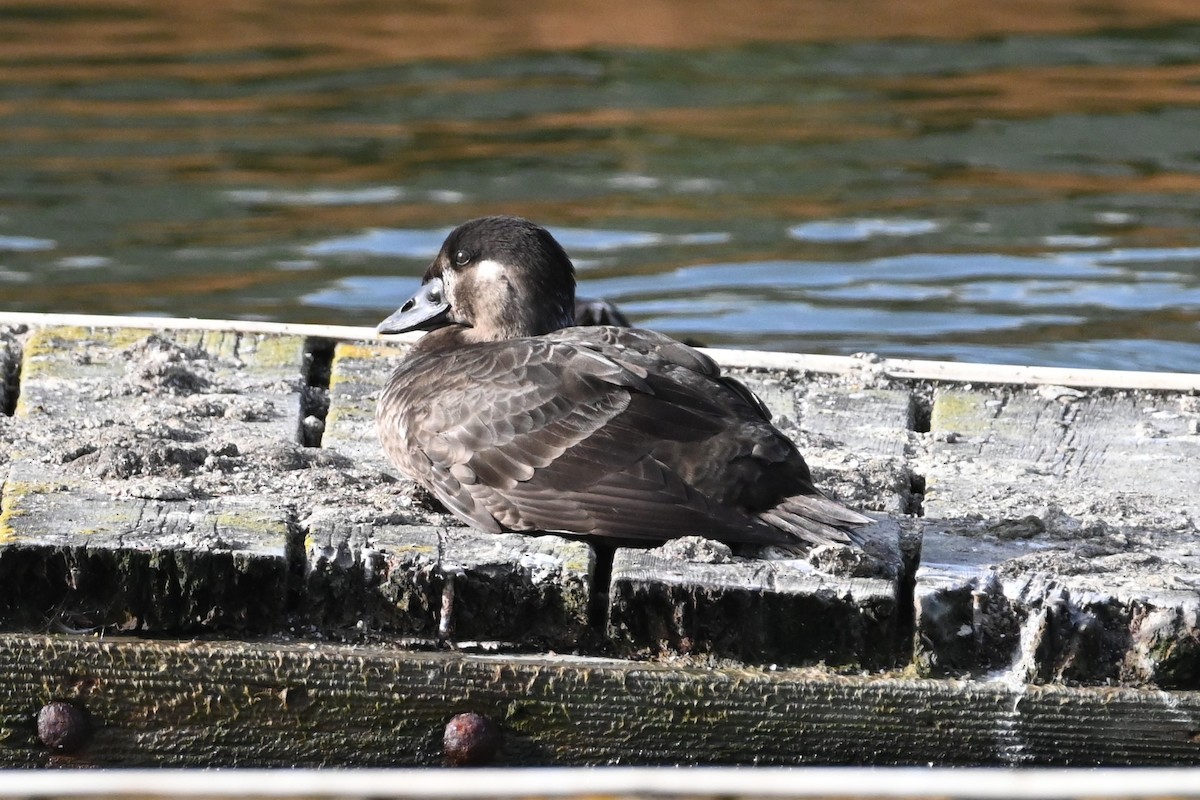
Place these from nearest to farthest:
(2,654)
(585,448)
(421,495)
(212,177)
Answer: (2,654)
(585,448)
(421,495)
(212,177)

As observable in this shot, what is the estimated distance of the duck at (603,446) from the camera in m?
3.89

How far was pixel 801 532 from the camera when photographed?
3.84 m

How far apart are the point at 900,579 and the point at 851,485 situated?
670 mm

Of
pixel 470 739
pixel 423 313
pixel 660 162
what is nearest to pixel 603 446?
pixel 470 739

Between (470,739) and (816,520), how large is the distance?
879mm

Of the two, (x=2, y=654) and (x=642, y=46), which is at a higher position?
(x=642, y=46)

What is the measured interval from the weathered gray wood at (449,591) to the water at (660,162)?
451cm

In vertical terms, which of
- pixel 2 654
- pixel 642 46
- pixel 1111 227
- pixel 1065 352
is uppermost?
pixel 642 46

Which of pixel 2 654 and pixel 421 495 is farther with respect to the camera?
pixel 421 495

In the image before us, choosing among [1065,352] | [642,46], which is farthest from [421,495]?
[642,46]

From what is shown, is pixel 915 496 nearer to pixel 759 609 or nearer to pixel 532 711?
pixel 759 609

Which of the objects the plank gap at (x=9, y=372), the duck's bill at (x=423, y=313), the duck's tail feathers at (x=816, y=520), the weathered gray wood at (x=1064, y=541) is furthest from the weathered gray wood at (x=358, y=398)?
the weathered gray wood at (x=1064, y=541)

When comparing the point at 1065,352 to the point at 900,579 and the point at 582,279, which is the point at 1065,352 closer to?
the point at 582,279

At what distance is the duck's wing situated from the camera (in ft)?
12.8
